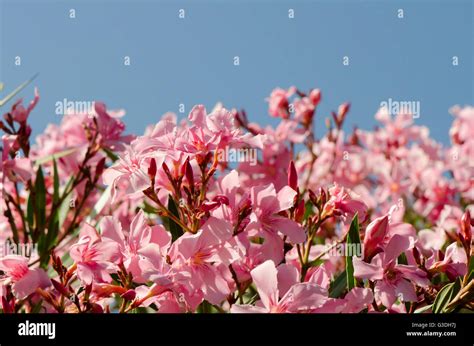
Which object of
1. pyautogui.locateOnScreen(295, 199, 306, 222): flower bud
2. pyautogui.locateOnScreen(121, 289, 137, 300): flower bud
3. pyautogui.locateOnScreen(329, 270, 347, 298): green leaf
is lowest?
pyautogui.locateOnScreen(329, 270, 347, 298): green leaf

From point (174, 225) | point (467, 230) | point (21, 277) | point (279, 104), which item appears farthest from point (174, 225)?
point (279, 104)

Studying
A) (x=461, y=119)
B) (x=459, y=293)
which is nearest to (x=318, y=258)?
(x=459, y=293)

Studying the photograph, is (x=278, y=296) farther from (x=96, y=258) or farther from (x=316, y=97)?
(x=316, y=97)

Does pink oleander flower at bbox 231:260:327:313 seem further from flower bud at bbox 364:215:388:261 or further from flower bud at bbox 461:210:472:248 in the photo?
flower bud at bbox 461:210:472:248

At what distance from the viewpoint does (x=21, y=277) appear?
113cm

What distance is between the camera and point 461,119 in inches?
112

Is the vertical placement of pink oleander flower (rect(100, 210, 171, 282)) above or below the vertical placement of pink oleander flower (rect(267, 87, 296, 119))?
below

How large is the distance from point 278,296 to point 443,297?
0.31 metres

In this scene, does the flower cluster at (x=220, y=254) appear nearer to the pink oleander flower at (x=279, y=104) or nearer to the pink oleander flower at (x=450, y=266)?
the pink oleander flower at (x=450, y=266)

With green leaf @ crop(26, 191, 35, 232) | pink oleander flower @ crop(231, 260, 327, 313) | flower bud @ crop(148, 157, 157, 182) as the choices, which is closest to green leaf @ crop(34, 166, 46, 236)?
green leaf @ crop(26, 191, 35, 232)

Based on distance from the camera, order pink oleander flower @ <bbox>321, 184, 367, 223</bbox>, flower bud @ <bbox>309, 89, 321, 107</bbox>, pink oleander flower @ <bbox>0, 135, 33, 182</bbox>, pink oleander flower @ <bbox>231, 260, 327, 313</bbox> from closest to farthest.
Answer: pink oleander flower @ <bbox>231, 260, 327, 313</bbox>
pink oleander flower @ <bbox>321, 184, 367, 223</bbox>
pink oleander flower @ <bbox>0, 135, 33, 182</bbox>
flower bud @ <bbox>309, 89, 321, 107</bbox>

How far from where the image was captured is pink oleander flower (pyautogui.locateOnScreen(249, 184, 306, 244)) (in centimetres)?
111

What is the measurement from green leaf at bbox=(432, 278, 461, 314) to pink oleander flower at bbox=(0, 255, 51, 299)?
0.67m
